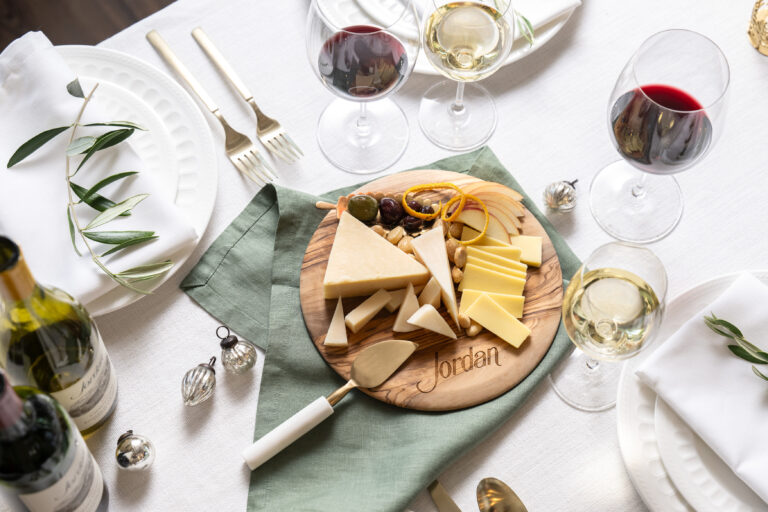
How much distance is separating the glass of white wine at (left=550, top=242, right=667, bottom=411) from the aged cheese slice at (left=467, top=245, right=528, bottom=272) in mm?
137

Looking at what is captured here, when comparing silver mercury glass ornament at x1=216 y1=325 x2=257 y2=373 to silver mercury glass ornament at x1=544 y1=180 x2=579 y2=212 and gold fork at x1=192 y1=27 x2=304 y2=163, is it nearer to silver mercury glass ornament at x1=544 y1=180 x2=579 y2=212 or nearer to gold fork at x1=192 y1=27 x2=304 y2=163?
gold fork at x1=192 y1=27 x2=304 y2=163

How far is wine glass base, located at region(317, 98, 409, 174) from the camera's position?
50.1 inches

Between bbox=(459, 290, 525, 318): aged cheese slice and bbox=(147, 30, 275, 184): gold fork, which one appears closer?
bbox=(459, 290, 525, 318): aged cheese slice

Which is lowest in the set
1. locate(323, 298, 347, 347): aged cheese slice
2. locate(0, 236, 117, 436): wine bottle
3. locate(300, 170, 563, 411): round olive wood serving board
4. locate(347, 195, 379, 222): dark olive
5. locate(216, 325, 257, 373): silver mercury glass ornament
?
locate(300, 170, 563, 411): round olive wood serving board

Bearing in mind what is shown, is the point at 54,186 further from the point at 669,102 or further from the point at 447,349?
the point at 669,102

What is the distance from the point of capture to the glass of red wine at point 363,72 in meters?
1.09

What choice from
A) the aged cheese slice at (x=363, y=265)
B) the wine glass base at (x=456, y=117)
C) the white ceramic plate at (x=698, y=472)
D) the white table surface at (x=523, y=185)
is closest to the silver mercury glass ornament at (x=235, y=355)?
the white table surface at (x=523, y=185)

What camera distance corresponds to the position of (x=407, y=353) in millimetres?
1081

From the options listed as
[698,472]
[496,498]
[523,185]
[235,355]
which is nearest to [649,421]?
[698,472]

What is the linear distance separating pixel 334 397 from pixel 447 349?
0.19 m

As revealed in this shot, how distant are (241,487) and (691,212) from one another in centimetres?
87

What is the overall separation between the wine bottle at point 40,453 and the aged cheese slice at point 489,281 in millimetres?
598

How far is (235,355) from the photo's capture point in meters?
1.08

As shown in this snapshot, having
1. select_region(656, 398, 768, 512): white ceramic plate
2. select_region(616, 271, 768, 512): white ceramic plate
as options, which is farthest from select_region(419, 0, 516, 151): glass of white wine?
select_region(656, 398, 768, 512): white ceramic plate
